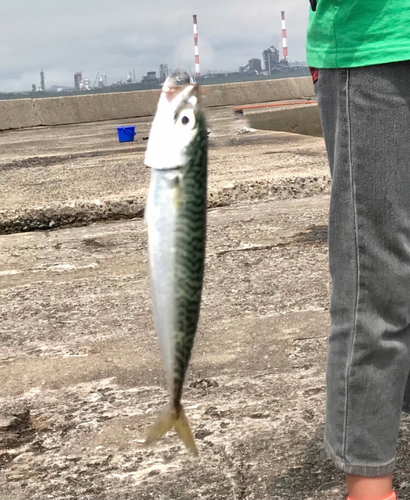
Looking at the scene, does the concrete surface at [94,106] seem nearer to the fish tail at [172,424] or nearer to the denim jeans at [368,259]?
the denim jeans at [368,259]

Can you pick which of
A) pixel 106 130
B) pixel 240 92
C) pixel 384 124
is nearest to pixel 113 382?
pixel 384 124

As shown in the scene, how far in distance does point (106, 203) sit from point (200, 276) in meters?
3.87

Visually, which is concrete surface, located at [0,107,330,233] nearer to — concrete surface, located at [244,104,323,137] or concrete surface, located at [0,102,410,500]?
concrete surface, located at [0,102,410,500]

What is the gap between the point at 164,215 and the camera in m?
1.13

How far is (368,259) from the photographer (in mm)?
1682

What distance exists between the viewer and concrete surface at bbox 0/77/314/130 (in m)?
15.1

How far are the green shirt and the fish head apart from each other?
2.10 feet

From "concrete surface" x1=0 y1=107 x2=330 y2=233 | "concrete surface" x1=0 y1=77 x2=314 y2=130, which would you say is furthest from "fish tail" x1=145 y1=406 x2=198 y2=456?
"concrete surface" x1=0 y1=77 x2=314 y2=130

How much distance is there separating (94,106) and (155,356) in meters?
14.3

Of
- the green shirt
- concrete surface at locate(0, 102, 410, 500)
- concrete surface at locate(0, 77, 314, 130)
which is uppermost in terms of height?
the green shirt

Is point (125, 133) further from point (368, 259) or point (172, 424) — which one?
point (172, 424)

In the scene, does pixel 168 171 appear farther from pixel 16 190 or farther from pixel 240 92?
pixel 240 92

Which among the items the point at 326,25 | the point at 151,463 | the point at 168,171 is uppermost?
the point at 326,25

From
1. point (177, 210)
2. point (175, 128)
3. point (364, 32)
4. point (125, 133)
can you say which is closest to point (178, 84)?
point (175, 128)
